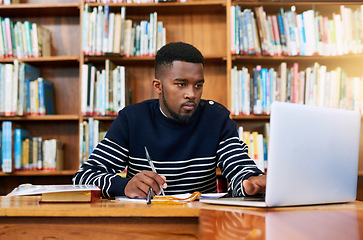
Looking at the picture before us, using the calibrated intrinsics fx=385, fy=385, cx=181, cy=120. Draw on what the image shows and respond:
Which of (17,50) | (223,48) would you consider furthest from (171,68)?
(17,50)

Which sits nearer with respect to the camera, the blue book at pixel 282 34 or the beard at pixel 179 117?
the beard at pixel 179 117

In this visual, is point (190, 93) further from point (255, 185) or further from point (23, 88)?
point (23, 88)

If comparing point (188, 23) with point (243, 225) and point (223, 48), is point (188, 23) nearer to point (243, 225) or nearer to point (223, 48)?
point (223, 48)

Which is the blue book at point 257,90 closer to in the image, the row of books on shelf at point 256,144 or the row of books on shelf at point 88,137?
the row of books on shelf at point 256,144

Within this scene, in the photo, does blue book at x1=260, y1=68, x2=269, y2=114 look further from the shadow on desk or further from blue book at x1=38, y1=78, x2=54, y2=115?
the shadow on desk

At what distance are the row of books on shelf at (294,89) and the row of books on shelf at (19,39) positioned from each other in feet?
4.63

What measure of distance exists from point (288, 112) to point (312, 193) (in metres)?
0.23

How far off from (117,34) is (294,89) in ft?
4.14

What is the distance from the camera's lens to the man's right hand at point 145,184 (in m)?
1.11

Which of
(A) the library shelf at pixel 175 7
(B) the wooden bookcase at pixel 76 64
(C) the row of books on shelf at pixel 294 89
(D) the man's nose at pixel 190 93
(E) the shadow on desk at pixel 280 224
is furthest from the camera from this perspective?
(B) the wooden bookcase at pixel 76 64

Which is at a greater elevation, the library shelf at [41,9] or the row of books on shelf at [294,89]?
the library shelf at [41,9]

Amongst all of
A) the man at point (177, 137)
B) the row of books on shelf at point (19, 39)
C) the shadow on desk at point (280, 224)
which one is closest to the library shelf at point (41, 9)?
the row of books on shelf at point (19, 39)

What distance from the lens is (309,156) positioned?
0.92 meters

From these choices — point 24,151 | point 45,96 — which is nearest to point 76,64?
point 45,96
